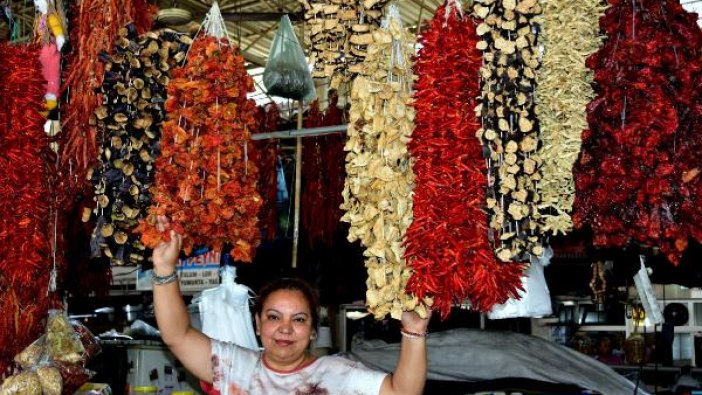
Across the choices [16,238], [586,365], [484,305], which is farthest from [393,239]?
[16,238]

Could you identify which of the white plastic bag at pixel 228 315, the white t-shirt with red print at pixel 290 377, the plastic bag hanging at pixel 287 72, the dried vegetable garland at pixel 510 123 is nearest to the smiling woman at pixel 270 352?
the white t-shirt with red print at pixel 290 377

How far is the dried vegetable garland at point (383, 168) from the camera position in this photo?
7.07 feet

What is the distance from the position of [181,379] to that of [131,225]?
249 centimetres

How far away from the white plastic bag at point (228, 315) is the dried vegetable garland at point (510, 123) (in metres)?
1.80

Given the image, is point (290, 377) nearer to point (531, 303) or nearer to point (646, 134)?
point (531, 303)

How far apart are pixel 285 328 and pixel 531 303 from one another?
122 cm

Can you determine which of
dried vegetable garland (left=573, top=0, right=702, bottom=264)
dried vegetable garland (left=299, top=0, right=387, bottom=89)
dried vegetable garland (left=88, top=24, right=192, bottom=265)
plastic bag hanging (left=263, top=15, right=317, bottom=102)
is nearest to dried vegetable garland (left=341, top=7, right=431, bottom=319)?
dried vegetable garland (left=299, top=0, right=387, bottom=89)

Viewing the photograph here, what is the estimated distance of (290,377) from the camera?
2.31 m

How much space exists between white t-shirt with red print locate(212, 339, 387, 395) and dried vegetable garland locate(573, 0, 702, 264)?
0.88m

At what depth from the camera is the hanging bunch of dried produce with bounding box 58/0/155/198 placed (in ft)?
9.41

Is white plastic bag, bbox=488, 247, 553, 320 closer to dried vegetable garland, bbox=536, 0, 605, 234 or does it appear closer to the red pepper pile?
dried vegetable garland, bbox=536, 0, 605, 234

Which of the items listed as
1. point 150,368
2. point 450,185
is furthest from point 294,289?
point 150,368

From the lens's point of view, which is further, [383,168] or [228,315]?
[228,315]

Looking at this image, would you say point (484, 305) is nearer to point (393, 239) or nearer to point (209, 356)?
point (393, 239)
